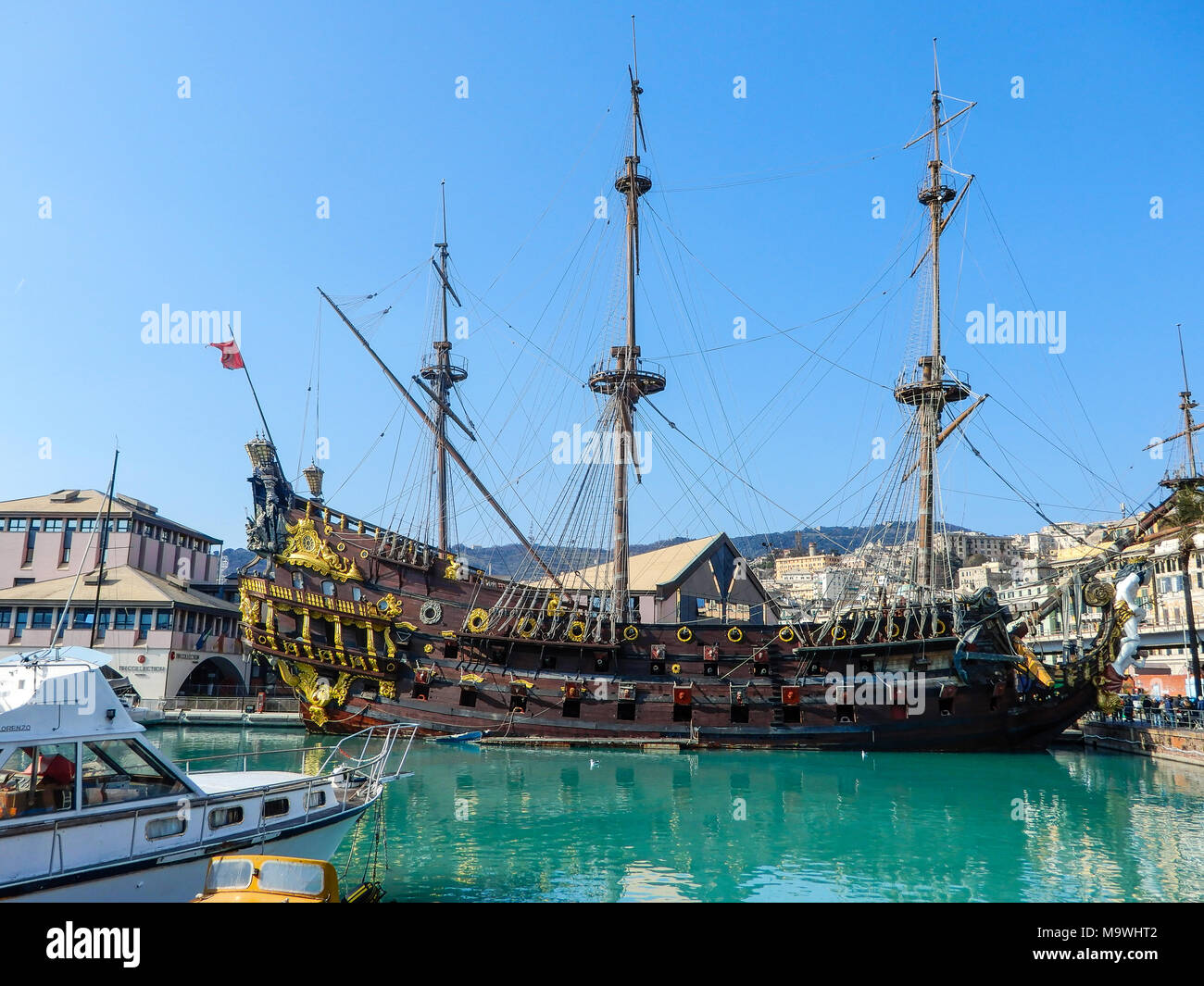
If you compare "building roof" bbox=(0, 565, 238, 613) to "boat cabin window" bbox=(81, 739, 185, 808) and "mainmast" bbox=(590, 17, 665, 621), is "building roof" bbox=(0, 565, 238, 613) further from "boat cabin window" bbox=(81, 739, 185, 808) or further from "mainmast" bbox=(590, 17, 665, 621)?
"boat cabin window" bbox=(81, 739, 185, 808)

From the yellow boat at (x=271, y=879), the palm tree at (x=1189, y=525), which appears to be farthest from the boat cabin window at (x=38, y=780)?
the palm tree at (x=1189, y=525)

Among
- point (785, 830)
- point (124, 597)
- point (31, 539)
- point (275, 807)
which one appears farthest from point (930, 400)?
point (31, 539)

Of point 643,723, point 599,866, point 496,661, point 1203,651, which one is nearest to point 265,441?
point 496,661

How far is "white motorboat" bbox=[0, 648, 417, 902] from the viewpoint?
34.1 ft

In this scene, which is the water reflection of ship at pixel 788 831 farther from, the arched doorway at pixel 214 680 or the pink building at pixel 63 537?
the pink building at pixel 63 537

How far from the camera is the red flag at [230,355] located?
30.0 m

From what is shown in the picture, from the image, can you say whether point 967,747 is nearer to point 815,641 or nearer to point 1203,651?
point 815,641

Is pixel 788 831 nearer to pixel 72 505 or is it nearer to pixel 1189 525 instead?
pixel 1189 525

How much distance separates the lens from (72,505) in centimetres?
5844

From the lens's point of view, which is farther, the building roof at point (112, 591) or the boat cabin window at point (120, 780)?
the building roof at point (112, 591)

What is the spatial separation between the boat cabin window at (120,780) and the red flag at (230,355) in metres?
20.6

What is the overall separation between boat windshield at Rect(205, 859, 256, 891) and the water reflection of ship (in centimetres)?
519
